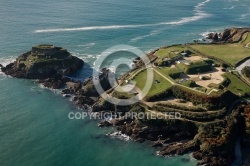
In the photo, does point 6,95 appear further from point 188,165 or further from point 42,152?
point 188,165

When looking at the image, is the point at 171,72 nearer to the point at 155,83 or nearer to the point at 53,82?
the point at 155,83

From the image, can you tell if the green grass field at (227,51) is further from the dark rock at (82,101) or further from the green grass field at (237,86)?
the dark rock at (82,101)

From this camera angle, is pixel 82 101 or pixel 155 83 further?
pixel 155 83

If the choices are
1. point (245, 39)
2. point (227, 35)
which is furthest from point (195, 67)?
point (227, 35)

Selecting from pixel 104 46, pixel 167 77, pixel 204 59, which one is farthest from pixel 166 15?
pixel 167 77

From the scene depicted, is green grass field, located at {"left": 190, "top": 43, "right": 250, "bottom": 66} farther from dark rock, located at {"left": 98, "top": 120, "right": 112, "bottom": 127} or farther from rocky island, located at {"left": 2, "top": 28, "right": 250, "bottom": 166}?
dark rock, located at {"left": 98, "top": 120, "right": 112, "bottom": 127}
